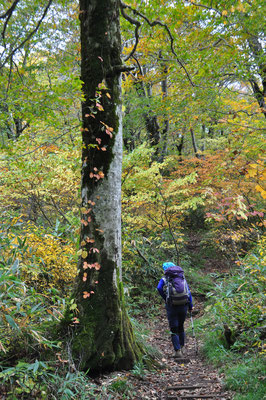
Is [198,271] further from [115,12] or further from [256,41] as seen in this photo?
[115,12]

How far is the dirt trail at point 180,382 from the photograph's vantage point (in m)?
3.16

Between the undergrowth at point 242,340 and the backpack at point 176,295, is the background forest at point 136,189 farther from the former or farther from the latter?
the backpack at point 176,295

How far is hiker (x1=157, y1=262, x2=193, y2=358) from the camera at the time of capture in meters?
5.15

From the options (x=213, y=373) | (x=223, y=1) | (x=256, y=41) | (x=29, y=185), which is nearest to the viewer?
(x=213, y=373)

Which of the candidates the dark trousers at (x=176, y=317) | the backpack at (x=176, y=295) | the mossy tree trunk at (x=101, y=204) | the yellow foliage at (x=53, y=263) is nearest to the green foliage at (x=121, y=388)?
the mossy tree trunk at (x=101, y=204)

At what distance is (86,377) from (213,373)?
7.45 ft

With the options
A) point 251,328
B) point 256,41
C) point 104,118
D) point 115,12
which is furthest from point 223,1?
point 251,328

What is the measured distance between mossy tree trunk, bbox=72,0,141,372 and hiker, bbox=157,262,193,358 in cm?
172

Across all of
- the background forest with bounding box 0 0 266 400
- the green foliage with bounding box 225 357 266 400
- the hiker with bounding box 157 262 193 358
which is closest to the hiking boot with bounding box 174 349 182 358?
the hiker with bounding box 157 262 193 358

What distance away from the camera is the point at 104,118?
139 inches

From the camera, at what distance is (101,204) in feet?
11.0

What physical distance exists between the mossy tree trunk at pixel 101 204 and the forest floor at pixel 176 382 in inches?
9.5

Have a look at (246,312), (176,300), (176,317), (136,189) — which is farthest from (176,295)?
(136,189)

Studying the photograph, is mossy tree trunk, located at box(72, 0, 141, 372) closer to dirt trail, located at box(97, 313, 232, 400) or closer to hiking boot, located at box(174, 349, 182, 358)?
dirt trail, located at box(97, 313, 232, 400)
